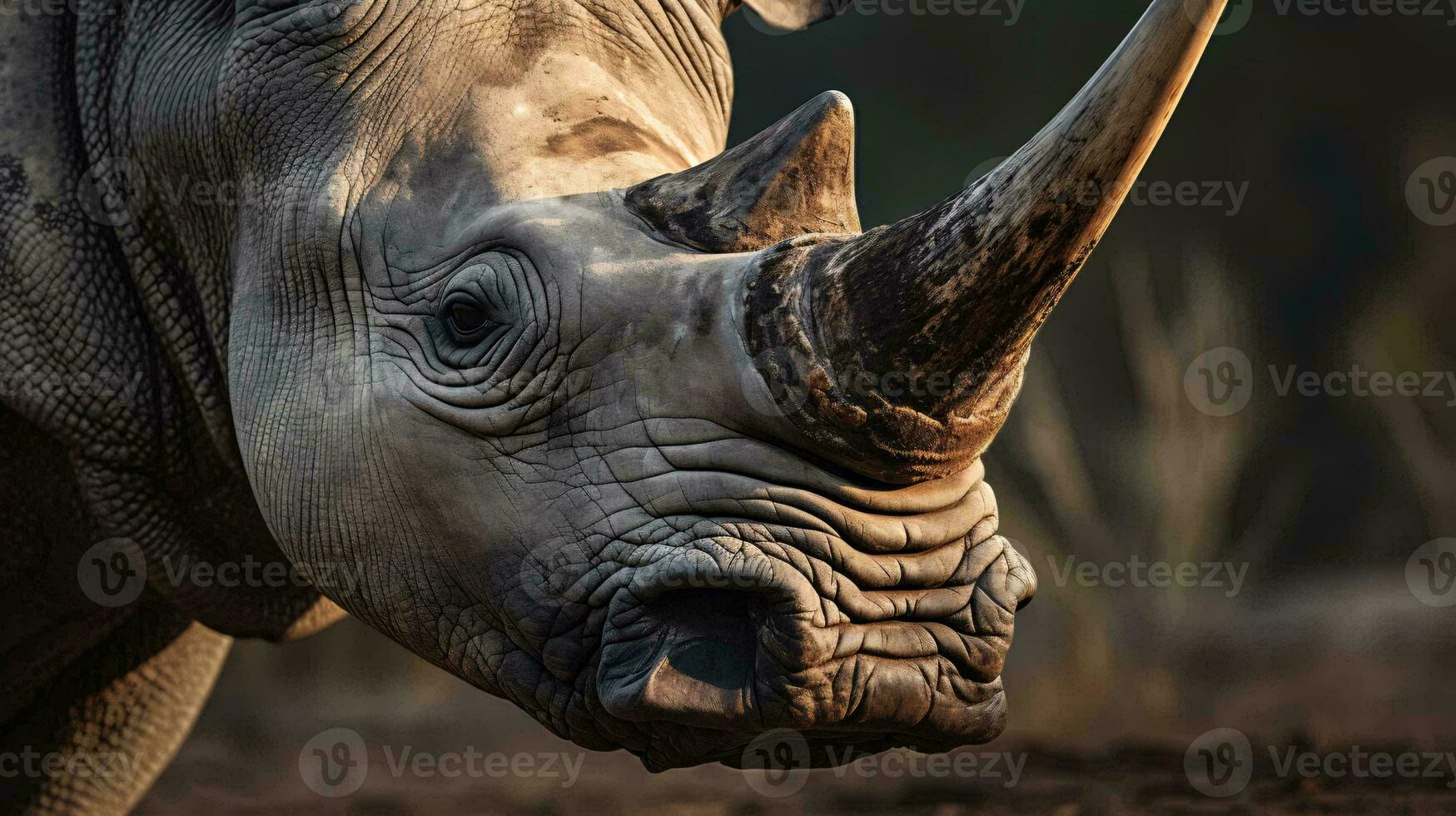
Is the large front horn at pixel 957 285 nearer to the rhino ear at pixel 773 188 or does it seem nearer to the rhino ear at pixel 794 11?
the rhino ear at pixel 773 188

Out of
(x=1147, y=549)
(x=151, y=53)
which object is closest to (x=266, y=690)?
(x=1147, y=549)

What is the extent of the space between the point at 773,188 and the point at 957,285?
42cm

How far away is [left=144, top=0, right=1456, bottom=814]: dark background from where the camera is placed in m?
7.34

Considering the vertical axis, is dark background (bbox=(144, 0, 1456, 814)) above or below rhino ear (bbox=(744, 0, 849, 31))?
below

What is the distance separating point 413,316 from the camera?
2.75 metres

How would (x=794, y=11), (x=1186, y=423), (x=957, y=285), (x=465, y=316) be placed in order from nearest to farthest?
1. (x=957, y=285)
2. (x=465, y=316)
3. (x=794, y=11)
4. (x=1186, y=423)

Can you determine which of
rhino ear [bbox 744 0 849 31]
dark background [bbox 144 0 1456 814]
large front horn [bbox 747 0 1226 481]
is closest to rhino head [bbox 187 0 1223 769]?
large front horn [bbox 747 0 1226 481]

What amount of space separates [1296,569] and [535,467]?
6618mm

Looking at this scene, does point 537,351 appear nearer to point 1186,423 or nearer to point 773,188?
point 773,188

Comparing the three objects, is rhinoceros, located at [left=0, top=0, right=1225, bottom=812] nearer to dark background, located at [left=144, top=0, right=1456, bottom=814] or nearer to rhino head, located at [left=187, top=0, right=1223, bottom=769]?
rhino head, located at [left=187, top=0, right=1223, bottom=769]

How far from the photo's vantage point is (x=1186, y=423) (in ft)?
26.4

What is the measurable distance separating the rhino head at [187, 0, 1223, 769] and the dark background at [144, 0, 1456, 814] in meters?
4.35

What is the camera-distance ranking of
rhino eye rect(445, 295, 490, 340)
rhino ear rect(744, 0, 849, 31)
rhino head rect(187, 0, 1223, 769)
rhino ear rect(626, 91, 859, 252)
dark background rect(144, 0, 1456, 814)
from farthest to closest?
dark background rect(144, 0, 1456, 814) < rhino ear rect(744, 0, 849, 31) < rhino eye rect(445, 295, 490, 340) < rhino ear rect(626, 91, 859, 252) < rhino head rect(187, 0, 1223, 769)

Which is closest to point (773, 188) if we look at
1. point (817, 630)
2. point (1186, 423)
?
point (817, 630)
